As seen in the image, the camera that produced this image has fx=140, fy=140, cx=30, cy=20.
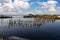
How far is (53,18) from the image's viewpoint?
94.8 metres

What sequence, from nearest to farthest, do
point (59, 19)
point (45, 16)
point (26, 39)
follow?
1. point (26, 39)
2. point (45, 16)
3. point (59, 19)

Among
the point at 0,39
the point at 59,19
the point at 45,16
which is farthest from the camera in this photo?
the point at 59,19

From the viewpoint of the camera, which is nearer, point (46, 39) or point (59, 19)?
point (46, 39)

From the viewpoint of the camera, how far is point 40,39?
1508 inches

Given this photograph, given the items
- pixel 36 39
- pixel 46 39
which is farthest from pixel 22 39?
pixel 46 39

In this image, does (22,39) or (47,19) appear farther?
(47,19)

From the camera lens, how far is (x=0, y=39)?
103ft

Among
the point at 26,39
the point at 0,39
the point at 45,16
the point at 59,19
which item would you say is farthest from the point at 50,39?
the point at 59,19

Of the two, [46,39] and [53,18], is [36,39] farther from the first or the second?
[53,18]

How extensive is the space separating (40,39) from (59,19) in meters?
66.0

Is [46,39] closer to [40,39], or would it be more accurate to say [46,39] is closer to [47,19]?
[40,39]

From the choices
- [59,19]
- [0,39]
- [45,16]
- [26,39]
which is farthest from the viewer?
[59,19]

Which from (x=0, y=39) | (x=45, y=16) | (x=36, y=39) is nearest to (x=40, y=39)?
(x=36, y=39)

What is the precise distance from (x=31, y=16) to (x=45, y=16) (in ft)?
31.1
